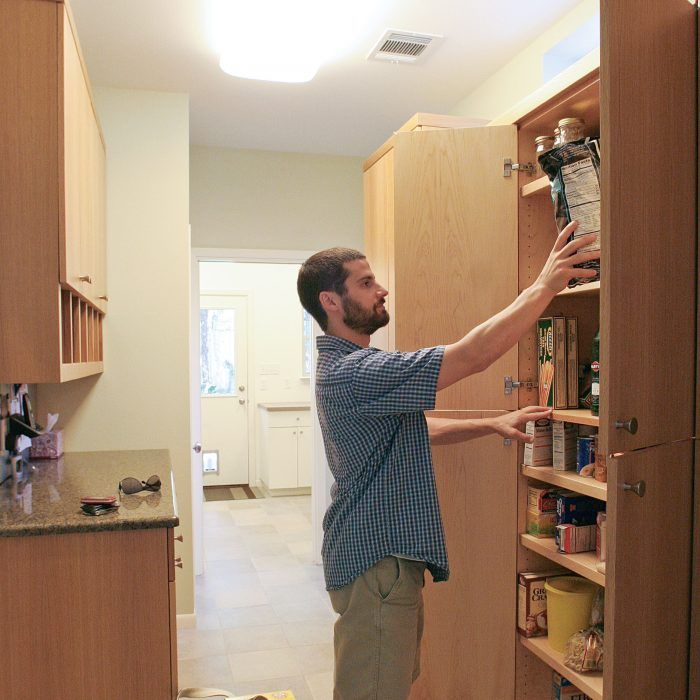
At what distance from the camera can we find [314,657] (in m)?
3.40

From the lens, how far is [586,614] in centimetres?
233

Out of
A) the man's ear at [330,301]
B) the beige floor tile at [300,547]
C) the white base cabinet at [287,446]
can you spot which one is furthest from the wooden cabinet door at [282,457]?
the man's ear at [330,301]

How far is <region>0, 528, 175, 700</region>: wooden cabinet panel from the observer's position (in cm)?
187

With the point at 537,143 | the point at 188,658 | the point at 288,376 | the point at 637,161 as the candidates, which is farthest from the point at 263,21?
the point at 288,376

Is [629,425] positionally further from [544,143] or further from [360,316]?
[544,143]

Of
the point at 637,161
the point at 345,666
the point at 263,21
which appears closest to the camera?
the point at 637,161

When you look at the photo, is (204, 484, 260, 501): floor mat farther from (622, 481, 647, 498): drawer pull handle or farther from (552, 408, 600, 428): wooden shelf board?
(622, 481, 647, 498): drawer pull handle

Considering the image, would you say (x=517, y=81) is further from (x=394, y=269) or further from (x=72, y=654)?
(x=72, y=654)

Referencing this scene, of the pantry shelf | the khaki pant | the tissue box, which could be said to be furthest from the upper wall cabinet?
the pantry shelf

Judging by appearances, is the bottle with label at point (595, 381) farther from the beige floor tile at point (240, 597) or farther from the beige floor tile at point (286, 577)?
the beige floor tile at point (286, 577)

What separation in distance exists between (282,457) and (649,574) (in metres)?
5.66

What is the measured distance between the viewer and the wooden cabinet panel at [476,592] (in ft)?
8.18

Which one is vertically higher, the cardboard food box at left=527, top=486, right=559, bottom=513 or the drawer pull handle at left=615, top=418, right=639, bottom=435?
the drawer pull handle at left=615, top=418, right=639, bottom=435

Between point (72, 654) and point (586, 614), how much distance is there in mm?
1544
